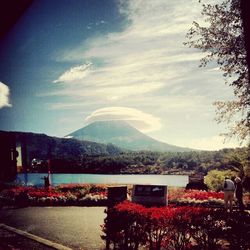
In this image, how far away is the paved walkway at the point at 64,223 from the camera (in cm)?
851

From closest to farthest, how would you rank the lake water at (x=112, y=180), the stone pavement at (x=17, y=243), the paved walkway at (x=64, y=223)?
1. the stone pavement at (x=17, y=243)
2. the paved walkway at (x=64, y=223)
3. the lake water at (x=112, y=180)

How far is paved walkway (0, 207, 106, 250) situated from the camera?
8.51 metres

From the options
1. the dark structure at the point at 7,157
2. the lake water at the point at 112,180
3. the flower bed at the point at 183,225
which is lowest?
the lake water at the point at 112,180

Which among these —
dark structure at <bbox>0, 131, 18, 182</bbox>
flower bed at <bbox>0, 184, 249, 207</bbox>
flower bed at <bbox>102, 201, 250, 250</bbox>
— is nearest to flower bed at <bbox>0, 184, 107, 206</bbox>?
flower bed at <bbox>0, 184, 249, 207</bbox>

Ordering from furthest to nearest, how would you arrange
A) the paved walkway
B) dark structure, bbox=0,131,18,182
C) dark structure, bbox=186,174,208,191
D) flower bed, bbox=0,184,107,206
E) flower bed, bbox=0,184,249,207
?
dark structure, bbox=186,174,208,191, flower bed, bbox=0,184,107,206, flower bed, bbox=0,184,249,207, the paved walkway, dark structure, bbox=0,131,18,182

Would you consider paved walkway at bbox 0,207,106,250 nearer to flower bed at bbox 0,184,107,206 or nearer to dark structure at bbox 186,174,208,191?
flower bed at bbox 0,184,107,206

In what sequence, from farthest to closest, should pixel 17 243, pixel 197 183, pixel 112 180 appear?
pixel 112 180 → pixel 197 183 → pixel 17 243

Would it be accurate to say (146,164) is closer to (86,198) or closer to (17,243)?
(86,198)

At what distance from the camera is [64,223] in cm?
1119

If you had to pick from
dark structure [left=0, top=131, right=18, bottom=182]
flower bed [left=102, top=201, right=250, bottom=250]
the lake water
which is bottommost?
the lake water

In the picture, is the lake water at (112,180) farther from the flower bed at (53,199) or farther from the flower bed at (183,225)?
the flower bed at (183,225)

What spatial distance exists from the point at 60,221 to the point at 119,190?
5.15 meters

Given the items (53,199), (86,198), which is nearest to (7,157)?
(86,198)

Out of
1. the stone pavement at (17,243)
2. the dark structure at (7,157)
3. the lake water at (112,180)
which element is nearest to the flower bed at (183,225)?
the stone pavement at (17,243)
